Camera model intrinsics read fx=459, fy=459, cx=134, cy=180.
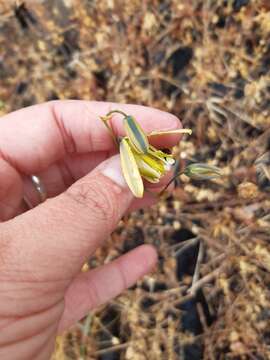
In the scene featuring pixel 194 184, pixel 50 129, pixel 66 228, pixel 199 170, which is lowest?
pixel 194 184

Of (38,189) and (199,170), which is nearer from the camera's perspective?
(199,170)

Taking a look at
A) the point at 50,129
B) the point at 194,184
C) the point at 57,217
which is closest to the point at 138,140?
the point at 57,217

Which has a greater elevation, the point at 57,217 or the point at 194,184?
the point at 57,217

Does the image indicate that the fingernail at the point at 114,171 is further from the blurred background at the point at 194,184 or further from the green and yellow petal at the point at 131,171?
the blurred background at the point at 194,184

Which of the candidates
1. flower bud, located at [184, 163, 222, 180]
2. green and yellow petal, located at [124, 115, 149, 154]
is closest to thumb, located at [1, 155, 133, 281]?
green and yellow petal, located at [124, 115, 149, 154]

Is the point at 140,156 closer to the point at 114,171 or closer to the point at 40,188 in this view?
the point at 114,171

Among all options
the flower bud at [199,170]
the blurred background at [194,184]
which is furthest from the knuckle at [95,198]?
the blurred background at [194,184]

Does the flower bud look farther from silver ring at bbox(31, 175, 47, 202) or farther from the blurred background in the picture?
silver ring at bbox(31, 175, 47, 202)

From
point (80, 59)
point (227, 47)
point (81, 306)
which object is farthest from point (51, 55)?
point (81, 306)
